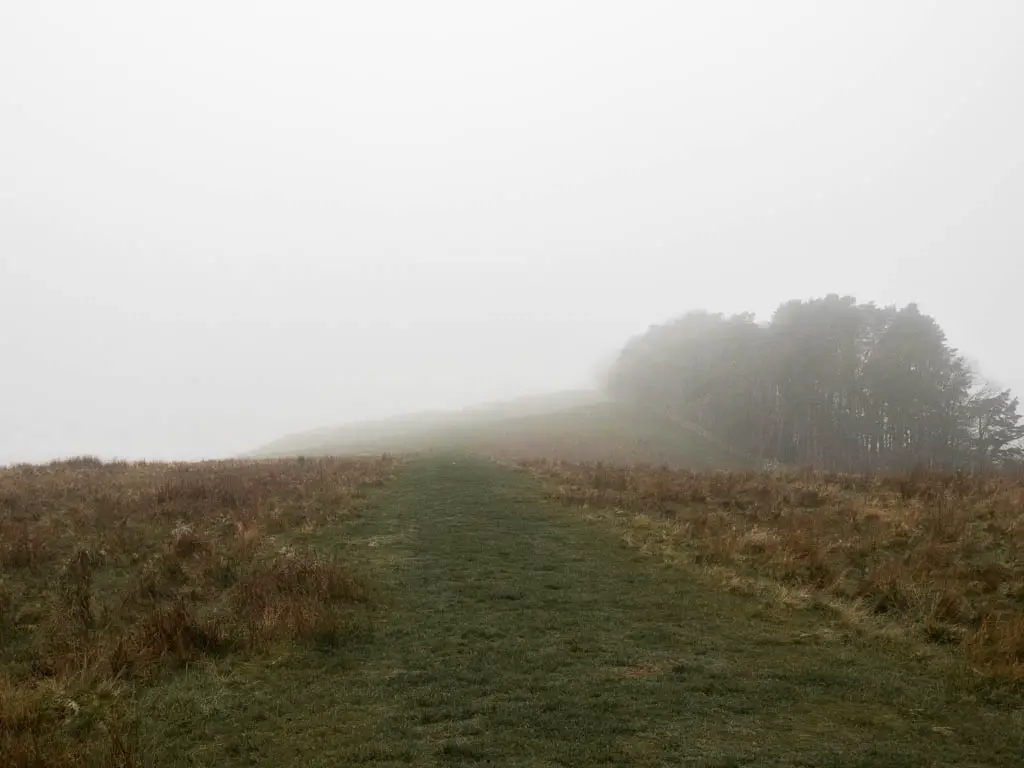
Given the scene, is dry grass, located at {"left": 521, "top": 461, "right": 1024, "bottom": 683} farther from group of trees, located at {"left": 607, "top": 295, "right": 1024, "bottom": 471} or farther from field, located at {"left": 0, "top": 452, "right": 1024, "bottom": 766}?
group of trees, located at {"left": 607, "top": 295, "right": 1024, "bottom": 471}

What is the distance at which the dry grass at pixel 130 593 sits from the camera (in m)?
7.11

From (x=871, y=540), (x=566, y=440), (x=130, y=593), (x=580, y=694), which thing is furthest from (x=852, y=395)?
(x=130, y=593)

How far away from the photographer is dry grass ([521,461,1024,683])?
34.2 feet

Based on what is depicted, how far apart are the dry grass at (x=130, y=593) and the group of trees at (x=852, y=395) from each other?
50.7 m

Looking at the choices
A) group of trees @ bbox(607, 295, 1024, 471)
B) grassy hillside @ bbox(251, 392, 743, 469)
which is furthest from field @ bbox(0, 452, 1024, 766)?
group of trees @ bbox(607, 295, 1024, 471)

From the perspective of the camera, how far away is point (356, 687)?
315 inches

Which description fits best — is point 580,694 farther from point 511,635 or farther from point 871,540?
point 871,540

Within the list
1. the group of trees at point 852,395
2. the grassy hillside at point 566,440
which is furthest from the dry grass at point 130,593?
the group of trees at point 852,395

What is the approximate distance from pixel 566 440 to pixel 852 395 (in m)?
27.9

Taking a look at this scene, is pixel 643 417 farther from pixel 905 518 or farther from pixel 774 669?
pixel 774 669

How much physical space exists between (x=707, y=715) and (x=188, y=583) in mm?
10616

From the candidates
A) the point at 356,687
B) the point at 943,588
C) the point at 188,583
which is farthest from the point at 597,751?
the point at 188,583

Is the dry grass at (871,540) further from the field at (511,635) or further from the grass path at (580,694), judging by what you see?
the grass path at (580,694)

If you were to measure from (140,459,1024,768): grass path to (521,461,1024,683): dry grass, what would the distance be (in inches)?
61.3
